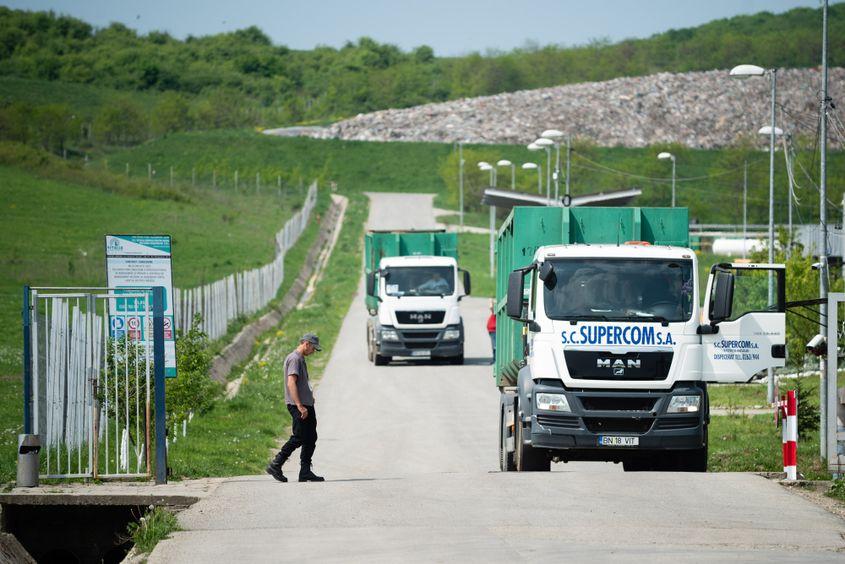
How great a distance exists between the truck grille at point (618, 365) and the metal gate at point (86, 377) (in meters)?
4.64

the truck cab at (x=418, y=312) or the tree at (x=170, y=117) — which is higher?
the tree at (x=170, y=117)

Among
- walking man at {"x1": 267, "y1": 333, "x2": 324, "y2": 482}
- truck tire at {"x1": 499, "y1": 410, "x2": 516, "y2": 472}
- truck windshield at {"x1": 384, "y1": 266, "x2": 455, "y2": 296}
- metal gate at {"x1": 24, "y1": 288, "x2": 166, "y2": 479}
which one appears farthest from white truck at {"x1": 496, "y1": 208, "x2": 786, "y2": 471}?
truck windshield at {"x1": 384, "y1": 266, "x2": 455, "y2": 296}

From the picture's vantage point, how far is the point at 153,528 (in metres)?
11.6

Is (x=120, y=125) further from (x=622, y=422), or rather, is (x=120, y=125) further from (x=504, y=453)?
(x=622, y=422)

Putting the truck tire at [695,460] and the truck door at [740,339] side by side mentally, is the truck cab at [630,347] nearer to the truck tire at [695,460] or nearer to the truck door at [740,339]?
the truck door at [740,339]

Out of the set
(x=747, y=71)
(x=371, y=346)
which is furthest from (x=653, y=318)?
(x=371, y=346)

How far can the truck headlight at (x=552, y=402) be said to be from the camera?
1512 cm

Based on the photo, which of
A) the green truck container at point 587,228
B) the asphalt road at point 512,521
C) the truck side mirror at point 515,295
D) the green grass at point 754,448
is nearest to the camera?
the asphalt road at point 512,521

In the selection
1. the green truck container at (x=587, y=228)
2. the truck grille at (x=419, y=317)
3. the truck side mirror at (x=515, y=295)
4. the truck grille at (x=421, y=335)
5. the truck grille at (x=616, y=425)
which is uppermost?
the green truck container at (x=587, y=228)

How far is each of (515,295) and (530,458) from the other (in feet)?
6.76

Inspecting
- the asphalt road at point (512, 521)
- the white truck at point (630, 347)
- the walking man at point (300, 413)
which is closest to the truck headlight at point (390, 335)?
the asphalt road at point (512, 521)

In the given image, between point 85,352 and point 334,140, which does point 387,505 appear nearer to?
point 85,352

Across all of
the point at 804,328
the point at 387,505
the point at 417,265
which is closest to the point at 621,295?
the point at 387,505

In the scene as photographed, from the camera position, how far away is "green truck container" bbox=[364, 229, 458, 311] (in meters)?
40.3
